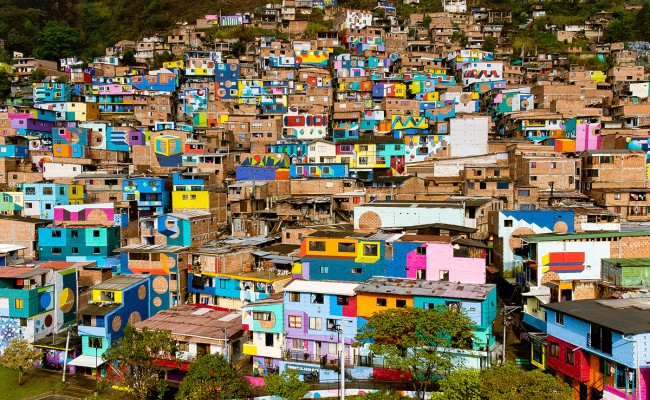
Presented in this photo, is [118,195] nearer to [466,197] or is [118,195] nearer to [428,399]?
[466,197]

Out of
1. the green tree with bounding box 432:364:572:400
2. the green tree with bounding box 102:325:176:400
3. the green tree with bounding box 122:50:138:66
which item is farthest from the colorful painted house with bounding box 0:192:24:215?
the green tree with bounding box 122:50:138:66

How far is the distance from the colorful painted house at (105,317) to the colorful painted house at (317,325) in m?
7.98

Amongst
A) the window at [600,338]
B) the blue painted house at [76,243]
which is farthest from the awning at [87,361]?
the window at [600,338]

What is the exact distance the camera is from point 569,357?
1930 cm

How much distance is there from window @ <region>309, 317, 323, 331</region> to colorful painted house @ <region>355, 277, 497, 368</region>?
163cm

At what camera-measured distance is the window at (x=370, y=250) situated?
83.1ft

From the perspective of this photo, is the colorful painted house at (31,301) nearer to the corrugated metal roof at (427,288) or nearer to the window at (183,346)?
the window at (183,346)

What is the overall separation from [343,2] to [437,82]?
108ft

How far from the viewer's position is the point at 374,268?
2520 cm

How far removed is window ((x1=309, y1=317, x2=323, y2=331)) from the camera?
76.0 feet

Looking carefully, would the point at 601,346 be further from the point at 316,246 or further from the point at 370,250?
the point at 316,246

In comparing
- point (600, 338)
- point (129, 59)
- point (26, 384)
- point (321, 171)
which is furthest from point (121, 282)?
point (129, 59)

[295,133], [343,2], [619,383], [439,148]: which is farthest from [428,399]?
[343,2]

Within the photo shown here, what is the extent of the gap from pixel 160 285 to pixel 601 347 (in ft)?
65.1
